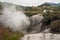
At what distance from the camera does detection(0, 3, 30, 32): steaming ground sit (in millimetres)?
8849

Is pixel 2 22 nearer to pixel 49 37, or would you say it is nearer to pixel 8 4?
pixel 8 4

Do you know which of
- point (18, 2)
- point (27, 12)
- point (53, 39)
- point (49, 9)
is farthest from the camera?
point (49, 9)

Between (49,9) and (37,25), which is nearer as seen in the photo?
(37,25)

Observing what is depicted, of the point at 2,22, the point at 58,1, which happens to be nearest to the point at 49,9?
the point at 58,1

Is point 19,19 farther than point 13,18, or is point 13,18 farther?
point 19,19

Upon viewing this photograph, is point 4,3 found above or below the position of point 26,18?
above

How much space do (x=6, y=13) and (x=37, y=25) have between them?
5.55 ft

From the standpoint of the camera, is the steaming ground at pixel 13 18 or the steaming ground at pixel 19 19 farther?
the steaming ground at pixel 19 19

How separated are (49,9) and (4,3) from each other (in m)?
2.73

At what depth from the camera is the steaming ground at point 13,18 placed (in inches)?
348

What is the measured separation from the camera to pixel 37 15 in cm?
1012

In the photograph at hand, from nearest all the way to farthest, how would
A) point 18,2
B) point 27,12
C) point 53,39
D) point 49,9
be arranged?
point 53,39 < point 18,2 < point 27,12 < point 49,9

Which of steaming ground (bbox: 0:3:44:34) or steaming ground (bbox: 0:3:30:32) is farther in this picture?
steaming ground (bbox: 0:3:44:34)

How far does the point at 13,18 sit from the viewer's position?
943 centimetres
